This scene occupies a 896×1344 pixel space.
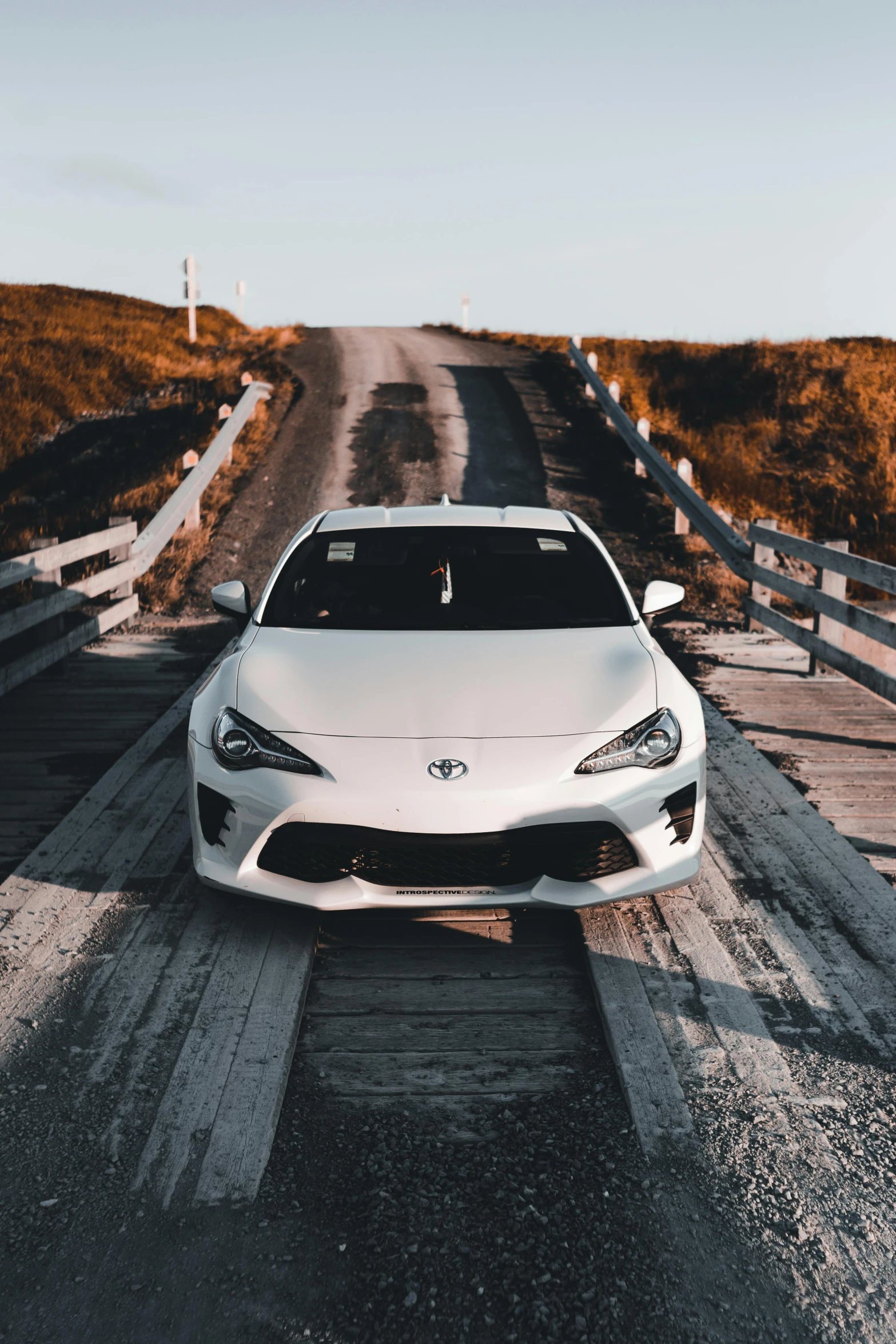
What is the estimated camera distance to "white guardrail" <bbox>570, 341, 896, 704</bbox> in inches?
249

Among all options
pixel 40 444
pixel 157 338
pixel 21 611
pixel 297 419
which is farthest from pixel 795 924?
pixel 157 338

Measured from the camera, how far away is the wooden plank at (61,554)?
6.94 metres

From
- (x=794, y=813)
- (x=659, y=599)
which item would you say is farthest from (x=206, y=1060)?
(x=794, y=813)

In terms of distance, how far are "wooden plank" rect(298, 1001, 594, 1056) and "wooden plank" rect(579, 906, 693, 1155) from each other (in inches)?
4.7

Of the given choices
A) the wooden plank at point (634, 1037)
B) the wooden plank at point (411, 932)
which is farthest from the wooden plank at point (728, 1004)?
the wooden plank at point (411, 932)

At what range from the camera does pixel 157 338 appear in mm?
27359

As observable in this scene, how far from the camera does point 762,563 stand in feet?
30.3

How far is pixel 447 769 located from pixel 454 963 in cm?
79

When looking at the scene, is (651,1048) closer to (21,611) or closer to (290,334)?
(21,611)

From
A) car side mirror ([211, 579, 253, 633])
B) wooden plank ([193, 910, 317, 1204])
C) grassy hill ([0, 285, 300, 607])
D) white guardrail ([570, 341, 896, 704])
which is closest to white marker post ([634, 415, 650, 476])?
white guardrail ([570, 341, 896, 704])

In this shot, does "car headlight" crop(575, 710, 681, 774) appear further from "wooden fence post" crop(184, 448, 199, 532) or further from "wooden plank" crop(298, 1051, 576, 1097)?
"wooden fence post" crop(184, 448, 199, 532)

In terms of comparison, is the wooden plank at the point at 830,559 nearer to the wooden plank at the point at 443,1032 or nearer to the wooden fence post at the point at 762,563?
the wooden fence post at the point at 762,563

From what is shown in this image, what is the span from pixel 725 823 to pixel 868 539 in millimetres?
12599

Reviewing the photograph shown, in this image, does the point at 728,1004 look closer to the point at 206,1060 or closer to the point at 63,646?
the point at 206,1060
